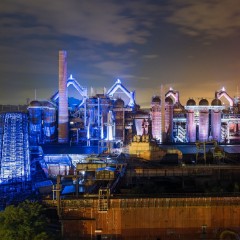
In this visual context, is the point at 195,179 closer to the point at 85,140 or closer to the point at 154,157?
the point at 154,157

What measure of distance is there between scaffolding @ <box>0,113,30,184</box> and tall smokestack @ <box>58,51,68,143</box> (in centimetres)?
1366

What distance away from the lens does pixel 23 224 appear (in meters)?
16.4

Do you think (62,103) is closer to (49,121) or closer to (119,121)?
(49,121)

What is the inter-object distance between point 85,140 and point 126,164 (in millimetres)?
26143

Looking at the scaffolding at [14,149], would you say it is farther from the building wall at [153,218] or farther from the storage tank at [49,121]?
the building wall at [153,218]

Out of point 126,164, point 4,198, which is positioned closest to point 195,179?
point 126,164

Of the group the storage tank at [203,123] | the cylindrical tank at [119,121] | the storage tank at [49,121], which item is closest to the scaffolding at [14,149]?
the storage tank at [49,121]

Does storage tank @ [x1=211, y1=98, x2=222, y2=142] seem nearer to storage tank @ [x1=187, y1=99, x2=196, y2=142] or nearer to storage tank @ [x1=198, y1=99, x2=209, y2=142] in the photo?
storage tank @ [x1=198, y1=99, x2=209, y2=142]

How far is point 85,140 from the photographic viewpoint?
189ft

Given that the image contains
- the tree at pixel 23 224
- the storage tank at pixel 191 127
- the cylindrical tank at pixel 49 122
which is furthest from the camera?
the storage tank at pixel 191 127

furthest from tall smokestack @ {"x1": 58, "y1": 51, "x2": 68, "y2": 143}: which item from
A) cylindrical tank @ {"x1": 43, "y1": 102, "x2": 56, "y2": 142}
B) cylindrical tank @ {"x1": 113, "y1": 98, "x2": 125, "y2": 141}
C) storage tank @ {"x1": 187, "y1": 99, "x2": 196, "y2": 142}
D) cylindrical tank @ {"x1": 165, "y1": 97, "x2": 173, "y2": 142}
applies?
storage tank @ {"x1": 187, "y1": 99, "x2": 196, "y2": 142}

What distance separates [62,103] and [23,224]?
4022cm

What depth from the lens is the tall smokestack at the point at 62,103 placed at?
182ft

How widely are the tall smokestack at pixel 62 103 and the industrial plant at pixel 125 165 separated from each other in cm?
15
